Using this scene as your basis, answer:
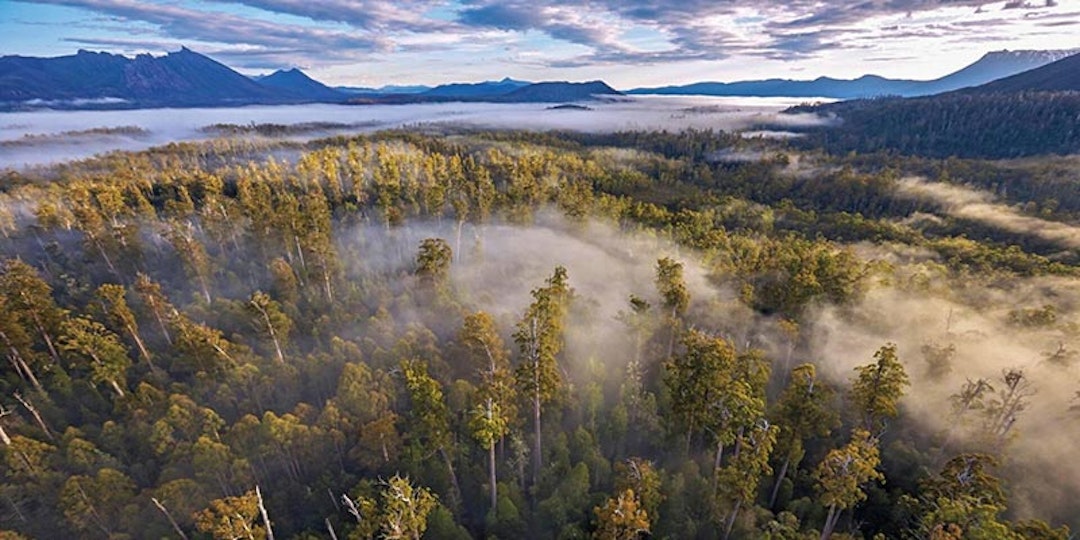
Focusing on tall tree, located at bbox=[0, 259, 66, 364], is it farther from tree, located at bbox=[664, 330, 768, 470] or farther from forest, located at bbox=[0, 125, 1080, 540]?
tree, located at bbox=[664, 330, 768, 470]

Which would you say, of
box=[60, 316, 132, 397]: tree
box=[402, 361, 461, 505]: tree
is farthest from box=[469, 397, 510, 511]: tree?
box=[60, 316, 132, 397]: tree

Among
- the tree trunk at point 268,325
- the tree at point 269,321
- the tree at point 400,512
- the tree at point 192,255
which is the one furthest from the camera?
the tree at point 192,255

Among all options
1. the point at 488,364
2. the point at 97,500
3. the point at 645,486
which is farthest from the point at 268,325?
the point at 645,486

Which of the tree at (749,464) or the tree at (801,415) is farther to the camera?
the tree at (801,415)

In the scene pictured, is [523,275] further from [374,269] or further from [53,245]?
[53,245]

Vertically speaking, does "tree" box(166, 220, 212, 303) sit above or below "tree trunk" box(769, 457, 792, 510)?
above

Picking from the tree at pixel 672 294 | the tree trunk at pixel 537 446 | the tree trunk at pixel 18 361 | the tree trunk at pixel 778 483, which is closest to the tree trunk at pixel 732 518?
the tree trunk at pixel 778 483

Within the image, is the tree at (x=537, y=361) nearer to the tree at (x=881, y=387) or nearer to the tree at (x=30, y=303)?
the tree at (x=881, y=387)
